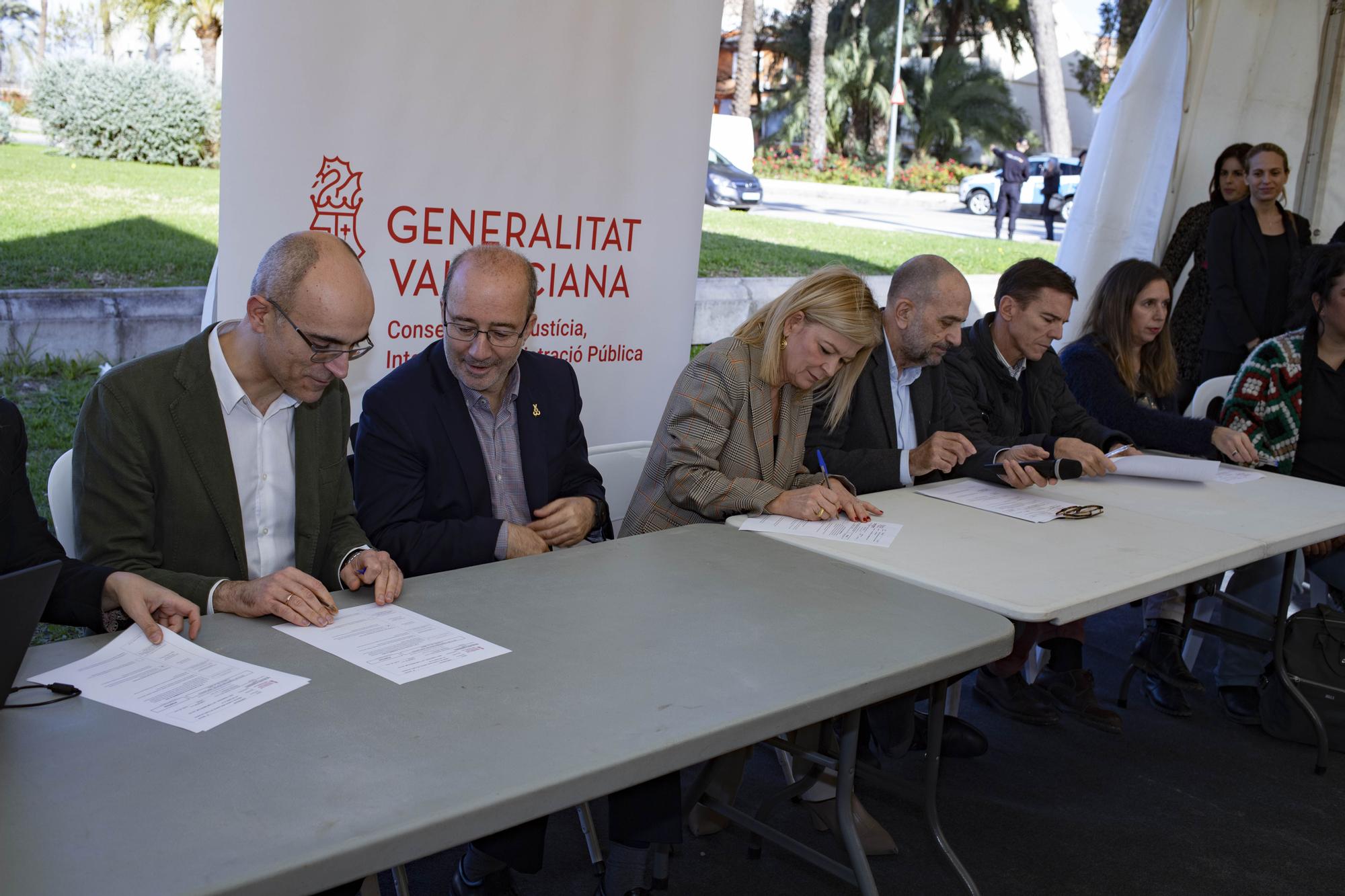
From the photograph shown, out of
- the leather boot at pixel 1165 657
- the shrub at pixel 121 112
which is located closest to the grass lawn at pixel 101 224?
the shrub at pixel 121 112

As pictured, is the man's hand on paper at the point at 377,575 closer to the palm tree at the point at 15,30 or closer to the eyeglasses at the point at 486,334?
the eyeglasses at the point at 486,334

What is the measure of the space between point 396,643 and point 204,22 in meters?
18.3

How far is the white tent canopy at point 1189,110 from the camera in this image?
5746 millimetres

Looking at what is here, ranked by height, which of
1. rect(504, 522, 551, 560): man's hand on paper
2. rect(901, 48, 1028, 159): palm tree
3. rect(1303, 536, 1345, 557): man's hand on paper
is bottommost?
rect(1303, 536, 1345, 557): man's hand on paper

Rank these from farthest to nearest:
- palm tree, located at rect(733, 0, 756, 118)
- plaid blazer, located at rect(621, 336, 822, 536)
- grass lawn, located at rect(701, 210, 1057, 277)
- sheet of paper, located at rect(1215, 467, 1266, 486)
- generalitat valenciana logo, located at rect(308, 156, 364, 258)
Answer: palm tree, located at rect(733, 0, 756, 118)
grass lawn, located at rect(701, 210, 1057, 277)
sheet of paper, located at rect(1215, 467, 1266, 486)
generalitat valenciana logo, located at rect(308, 156, 364, 258)
plaid blazer, located at rect(621, 336, 822, 536)

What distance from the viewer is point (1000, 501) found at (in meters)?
3.13

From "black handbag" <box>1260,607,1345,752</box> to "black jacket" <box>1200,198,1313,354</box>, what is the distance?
191 cm

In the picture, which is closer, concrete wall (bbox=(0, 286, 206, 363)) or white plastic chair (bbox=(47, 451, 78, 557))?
white plastic chair (bbox=(47, 451, 78, 557))

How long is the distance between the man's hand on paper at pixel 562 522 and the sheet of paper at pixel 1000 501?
104 cm

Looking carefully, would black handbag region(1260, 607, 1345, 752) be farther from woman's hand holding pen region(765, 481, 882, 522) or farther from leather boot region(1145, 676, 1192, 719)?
woman's hand holding pen region(765, 481, 882, 522)

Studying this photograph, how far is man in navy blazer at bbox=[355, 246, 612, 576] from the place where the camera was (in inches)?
99.7

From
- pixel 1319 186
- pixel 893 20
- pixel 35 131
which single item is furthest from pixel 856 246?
pixel 893 20

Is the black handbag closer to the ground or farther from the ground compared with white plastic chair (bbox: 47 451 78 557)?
closer to the ground

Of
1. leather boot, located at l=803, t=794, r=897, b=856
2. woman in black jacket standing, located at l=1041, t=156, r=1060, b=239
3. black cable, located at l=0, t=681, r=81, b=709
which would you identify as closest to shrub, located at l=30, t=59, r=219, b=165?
woman in black jacket standing, located at l=1041, t=156, r=1060, b=239
